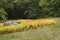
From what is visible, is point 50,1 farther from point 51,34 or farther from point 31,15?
point 51,34

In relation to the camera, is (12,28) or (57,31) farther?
(12,28)

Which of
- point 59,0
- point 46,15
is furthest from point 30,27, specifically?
point 46,15

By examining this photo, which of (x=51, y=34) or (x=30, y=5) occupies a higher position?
(x=51, y=34)

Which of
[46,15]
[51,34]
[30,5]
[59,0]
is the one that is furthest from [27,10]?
[51,34]

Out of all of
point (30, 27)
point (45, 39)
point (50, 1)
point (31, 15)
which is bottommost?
point (31, 15)

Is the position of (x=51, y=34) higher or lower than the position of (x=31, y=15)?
higher

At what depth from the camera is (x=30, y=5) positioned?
34938mm

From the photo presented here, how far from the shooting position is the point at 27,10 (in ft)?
115

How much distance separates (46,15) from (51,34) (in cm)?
2057

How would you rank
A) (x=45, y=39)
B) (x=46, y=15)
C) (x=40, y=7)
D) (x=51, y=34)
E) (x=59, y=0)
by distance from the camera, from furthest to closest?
(x=40, y=7)
(x=46, y=15)
(x=59, y=0)
(x=51, y=34)
(x=45, y=39)


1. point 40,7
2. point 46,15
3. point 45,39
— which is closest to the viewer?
point 45,39

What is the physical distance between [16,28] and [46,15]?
1879 centimetres

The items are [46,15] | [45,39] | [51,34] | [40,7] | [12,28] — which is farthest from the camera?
[40,7]

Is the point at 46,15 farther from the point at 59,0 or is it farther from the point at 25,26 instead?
the point at 25,26
